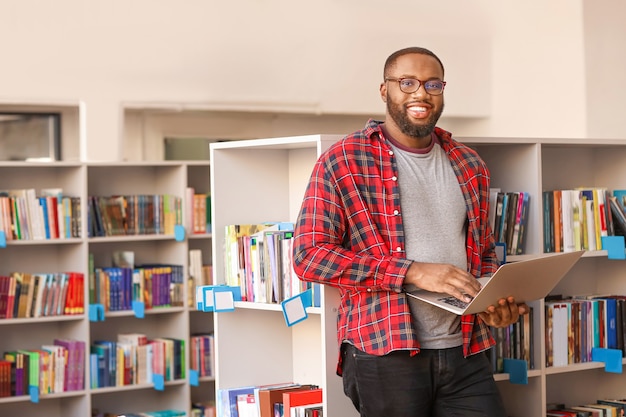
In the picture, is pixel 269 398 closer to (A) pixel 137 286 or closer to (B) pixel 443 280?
(B) pixel 443 280

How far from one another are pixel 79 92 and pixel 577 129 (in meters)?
3.60

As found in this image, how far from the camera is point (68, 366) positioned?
5801 mm

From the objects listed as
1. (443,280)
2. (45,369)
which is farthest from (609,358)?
(45,369)

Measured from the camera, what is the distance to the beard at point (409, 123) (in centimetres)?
271

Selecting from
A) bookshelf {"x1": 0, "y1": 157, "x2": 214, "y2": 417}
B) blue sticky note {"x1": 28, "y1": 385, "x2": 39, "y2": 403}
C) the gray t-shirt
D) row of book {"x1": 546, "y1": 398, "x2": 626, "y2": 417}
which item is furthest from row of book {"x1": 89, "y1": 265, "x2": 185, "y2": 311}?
the gray t-shirt

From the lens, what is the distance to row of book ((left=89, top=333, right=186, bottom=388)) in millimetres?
5938

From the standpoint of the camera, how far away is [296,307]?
3020mm

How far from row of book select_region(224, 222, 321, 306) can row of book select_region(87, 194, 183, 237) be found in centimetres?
276

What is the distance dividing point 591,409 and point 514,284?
159 cm

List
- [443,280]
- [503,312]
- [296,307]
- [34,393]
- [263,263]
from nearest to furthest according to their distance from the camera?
[443,280], [503,312], [296,307], [263,263], [34,393]

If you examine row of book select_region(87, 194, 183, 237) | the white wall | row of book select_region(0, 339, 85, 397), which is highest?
the white wall

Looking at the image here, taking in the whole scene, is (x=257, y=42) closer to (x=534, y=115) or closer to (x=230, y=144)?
(x=534, y=115)

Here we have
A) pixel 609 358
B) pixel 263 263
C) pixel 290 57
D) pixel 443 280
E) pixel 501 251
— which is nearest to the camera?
pixel 443 280

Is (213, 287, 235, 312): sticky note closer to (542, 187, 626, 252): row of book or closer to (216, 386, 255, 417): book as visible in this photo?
(216, 386, 255, 417): book
